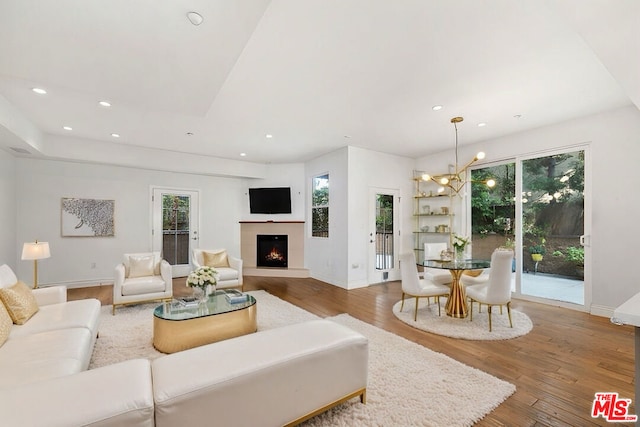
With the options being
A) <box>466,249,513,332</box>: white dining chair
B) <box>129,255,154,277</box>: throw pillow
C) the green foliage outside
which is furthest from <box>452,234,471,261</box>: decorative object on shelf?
the green foliage outside

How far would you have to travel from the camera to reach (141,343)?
2.90 meters

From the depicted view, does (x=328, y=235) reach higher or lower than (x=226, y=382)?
higher

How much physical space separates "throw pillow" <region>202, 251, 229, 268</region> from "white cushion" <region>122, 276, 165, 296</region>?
3.35 feet

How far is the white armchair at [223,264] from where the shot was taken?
484cm

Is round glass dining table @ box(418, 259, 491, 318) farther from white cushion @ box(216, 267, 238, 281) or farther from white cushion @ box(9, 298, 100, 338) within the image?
white cushion @ box(9, 298, 100, 338)

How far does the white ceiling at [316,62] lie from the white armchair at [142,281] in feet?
6.94

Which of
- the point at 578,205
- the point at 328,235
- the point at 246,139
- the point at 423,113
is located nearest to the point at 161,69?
the point at 246,139

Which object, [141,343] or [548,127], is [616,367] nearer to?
[548,127]

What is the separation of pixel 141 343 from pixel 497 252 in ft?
13.1

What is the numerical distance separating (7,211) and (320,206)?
545 centimetres

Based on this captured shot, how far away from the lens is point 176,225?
6.38 metres

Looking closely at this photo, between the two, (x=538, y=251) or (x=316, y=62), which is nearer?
(x=316, y=62)

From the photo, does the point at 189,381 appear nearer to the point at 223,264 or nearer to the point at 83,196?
the point at 223,264

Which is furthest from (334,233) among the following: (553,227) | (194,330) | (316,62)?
(316,62)
